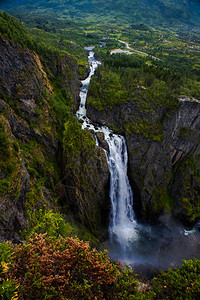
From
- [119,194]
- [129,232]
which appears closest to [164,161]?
[119,194]

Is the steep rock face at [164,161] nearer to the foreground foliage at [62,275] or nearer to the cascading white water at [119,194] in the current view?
the cascading white water at [119,194]

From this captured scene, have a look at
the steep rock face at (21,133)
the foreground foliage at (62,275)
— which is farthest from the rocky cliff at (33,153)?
the foreground foliage at (62,275)

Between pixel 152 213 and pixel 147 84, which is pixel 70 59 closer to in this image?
pixel 147 84

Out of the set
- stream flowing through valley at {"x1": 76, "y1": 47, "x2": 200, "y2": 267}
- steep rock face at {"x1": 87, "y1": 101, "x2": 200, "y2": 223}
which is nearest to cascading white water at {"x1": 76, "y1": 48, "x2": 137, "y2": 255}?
stream flowing through valley at {"x1": 76, "y1": 47, "x2": 200, "y2": 267}

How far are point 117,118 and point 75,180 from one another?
25.2 meters

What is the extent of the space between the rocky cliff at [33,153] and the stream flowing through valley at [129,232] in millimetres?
4131

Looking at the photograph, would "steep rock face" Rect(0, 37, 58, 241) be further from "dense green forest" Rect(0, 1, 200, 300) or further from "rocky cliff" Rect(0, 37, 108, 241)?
"dense green forest" Rect(0, 1, 200, 300)

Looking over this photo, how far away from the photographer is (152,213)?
4478 centimetres

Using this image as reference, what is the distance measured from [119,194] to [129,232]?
9827 millimetres

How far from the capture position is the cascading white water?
129 ft

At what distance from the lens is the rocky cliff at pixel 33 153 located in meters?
19.9

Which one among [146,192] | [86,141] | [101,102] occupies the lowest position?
[146,192]

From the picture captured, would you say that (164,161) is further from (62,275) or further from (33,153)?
(62,275)

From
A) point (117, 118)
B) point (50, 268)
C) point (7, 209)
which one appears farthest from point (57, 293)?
point (117, 118)
